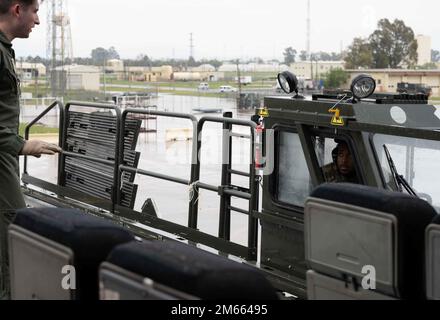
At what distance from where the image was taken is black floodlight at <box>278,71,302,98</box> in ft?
18.9

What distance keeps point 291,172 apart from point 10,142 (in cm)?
210

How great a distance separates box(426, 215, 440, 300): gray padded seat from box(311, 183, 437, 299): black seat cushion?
0.24 ft

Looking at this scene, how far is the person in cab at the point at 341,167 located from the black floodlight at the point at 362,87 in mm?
337

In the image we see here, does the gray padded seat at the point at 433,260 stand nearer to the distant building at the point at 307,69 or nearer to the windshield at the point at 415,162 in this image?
the windshield at the point at 415,162

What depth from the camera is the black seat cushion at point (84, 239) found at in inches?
102

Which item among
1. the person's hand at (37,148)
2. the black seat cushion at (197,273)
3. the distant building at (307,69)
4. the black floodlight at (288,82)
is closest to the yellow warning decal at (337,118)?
the black floodlight at (288,82)

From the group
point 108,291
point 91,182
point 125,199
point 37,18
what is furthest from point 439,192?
point 91,182

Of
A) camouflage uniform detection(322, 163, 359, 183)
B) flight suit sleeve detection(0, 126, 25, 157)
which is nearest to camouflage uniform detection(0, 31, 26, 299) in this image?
flight suit sleeve detection(0, 126, 25, 157)

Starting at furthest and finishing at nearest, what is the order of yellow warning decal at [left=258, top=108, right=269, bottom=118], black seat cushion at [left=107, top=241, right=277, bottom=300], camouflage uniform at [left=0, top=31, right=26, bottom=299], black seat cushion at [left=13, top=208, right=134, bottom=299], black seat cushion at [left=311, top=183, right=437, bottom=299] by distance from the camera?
yellow warning decal at [left=258, top=108, right=269, bottom=118]
camouflage uniform at [left=0, top=31, right=26, bottom=299]
black seat cushion at [left=311, top=183, right=437, bottom=299]
black seat cushion at [left=13, top=208, right=134, bottom=299]
black seat cushion at [left=107, top=241, right=277, bottom=300]

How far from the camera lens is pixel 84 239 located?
2.59 m

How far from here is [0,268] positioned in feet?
14.5

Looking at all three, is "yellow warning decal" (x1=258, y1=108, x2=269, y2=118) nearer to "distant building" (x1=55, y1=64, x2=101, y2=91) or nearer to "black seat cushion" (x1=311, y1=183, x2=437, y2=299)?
"black seat cushion" (x1=311, y1=183, x2=437, y2=299)
